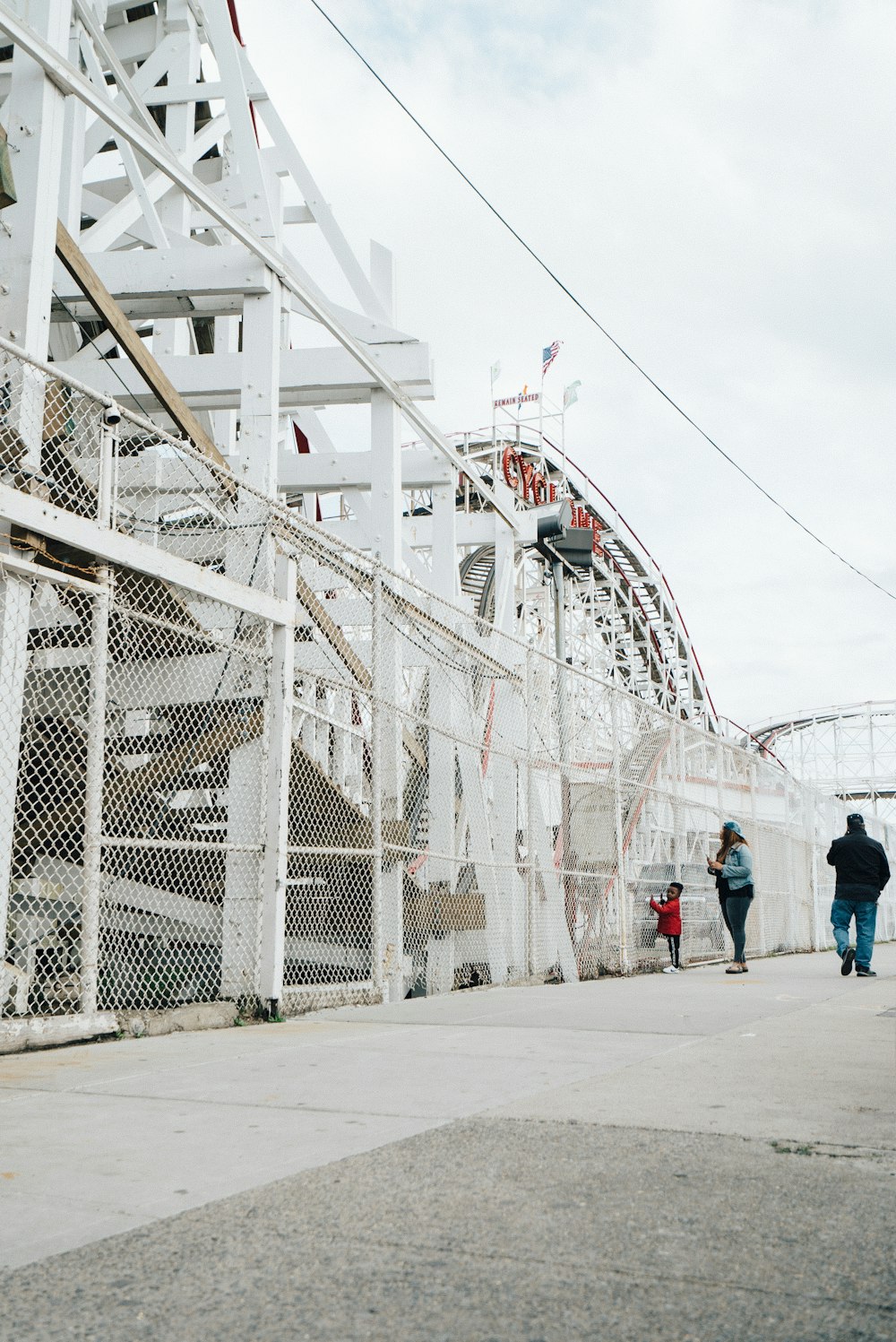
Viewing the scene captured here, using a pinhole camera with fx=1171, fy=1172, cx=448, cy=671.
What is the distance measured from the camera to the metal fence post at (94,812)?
5.05 meters

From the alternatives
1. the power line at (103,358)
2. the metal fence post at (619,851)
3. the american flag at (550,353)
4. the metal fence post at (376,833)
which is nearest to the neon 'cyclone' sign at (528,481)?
the american flag at (550,353)

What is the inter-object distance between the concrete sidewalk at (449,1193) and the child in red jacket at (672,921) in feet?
21.6

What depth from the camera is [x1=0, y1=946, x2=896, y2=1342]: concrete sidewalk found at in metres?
1.75

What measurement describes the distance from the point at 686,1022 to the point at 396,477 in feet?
21.8

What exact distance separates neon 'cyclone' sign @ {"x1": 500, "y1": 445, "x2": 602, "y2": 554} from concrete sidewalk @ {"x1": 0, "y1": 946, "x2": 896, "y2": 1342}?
26196 millimetres

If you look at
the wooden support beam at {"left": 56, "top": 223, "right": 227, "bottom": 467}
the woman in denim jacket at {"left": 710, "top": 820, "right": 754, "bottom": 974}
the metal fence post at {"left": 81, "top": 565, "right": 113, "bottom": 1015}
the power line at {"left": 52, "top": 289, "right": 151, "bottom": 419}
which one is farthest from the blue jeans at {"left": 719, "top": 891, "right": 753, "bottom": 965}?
the metal fence post at {"left": 81, "top": 565, "right": 113, "bottom": 1015}

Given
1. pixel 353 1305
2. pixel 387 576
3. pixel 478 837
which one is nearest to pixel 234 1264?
pixel 353 1305

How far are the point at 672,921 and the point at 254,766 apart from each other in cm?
612

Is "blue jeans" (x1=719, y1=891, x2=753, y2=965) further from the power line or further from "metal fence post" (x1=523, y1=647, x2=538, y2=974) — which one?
the power line

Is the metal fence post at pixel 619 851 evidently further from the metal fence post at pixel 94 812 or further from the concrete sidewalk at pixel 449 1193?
the metal fence post at pixel 94 812

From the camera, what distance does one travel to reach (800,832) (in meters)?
17.6

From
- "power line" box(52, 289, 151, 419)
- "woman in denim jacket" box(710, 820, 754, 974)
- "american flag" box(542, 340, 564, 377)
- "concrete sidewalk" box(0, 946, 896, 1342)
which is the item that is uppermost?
"american flag" box(542, 340, 564, 377)

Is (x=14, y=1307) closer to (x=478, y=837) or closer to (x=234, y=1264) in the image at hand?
(x=234, y=1264)

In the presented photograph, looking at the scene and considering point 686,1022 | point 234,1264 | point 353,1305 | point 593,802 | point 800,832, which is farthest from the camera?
point 800,832
